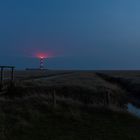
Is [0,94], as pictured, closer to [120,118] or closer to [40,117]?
[40,117]

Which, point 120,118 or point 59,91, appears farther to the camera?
point 59,91

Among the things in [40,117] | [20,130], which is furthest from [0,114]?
[20,130]

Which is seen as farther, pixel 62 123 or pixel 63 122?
pixel 63 122

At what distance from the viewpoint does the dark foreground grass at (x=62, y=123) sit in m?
12.1

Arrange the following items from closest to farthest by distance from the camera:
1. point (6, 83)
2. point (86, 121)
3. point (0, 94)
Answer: point (86, 121) → point (0, 94) → point (6, 83)

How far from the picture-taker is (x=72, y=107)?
742 inches

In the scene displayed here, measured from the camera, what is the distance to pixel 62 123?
48.9ft

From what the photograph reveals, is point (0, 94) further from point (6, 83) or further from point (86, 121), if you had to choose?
point (86, 121)

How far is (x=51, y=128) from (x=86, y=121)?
2.30 metres

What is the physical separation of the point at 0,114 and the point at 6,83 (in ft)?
40.0

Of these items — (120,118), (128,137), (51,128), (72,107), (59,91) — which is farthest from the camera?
(59,91)

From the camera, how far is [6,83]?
2753 cm

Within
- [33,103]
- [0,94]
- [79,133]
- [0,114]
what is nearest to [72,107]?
[33,103]

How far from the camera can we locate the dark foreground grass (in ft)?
39.8
